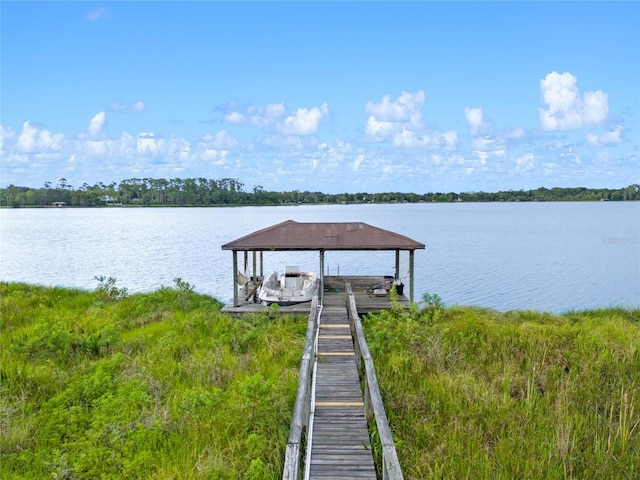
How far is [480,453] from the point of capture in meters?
6.88

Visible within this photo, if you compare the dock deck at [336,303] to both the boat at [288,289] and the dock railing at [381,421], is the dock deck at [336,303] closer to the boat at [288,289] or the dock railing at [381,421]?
the boat at [288,289]

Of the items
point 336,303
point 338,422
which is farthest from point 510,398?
point 336,303

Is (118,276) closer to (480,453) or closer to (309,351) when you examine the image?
(309,351)

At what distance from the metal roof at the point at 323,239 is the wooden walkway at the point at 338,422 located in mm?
5197

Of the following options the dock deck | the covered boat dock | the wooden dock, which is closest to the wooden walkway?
the wooden dock

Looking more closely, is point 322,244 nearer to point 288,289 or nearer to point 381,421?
point 288,289

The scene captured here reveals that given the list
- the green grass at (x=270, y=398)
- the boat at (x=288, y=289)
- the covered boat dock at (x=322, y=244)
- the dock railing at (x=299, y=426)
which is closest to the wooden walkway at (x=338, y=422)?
the dock railing at (x=299, y=426)

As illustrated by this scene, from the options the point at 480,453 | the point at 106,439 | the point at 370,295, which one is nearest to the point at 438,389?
the point at 480,453

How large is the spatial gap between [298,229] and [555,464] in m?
11.6

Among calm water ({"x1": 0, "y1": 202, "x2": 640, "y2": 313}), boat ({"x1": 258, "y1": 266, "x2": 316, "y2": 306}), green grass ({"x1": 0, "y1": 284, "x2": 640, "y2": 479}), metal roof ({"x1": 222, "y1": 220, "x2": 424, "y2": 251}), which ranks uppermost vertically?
metal roof ({"x1": 222, "y1": 220, "x2": 424, "y2": 251})

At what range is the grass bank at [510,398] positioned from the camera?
6.79m

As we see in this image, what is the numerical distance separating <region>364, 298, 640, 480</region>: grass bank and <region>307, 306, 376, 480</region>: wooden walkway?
65 cm

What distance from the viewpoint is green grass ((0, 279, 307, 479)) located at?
6.92m

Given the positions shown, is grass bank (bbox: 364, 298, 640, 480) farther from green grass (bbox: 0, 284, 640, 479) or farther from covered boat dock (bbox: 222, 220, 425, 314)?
covered boat dock (bbox: 222, 220, 425, 314)
